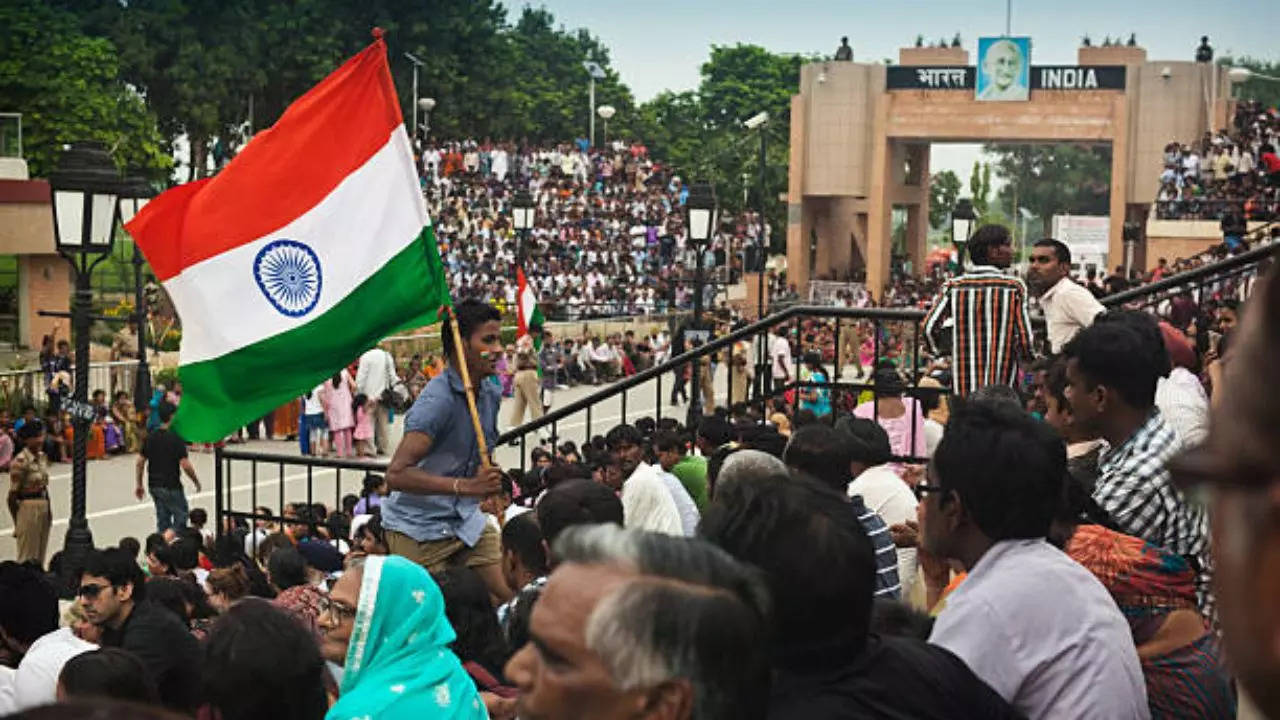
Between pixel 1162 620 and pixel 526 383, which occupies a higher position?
pixel 1162 620

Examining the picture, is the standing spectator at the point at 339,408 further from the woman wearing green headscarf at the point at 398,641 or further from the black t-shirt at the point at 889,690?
the black t-shirt at the point at 889,690

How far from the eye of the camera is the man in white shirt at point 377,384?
2338cm

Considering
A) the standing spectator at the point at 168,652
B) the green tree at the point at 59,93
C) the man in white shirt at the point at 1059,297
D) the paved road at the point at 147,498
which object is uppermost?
the green tree at the point at 59,93

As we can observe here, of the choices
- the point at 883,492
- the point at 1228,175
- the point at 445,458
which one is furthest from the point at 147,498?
the point at 1228,175

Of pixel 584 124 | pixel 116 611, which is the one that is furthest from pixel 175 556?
pixel 584 124

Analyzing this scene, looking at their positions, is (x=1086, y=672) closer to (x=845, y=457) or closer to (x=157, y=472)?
(x=845, y=457)

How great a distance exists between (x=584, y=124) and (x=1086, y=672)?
267 ft

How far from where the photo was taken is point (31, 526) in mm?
15141

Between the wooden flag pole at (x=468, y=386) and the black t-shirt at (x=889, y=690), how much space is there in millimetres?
3718

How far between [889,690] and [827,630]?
0.51ft

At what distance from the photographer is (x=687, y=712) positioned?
2307 millimetres

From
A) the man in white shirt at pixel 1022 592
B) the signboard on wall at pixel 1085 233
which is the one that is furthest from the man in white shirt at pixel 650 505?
the signboard on wall at pixel 1085 233

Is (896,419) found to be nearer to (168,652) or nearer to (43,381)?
(168,652)

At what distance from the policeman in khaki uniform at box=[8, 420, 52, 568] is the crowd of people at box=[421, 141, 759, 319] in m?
23.5
